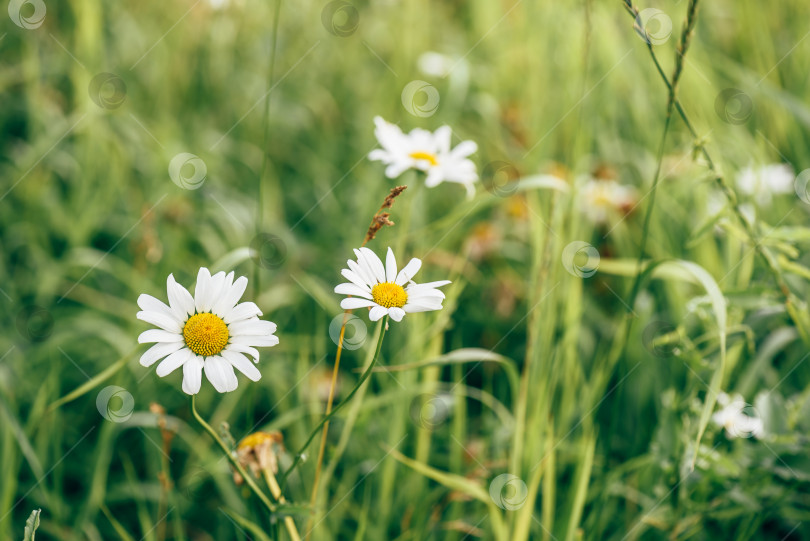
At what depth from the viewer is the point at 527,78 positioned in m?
2.00

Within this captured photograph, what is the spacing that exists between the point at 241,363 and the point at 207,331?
0.05 m

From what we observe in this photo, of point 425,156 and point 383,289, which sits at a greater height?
point 425,156

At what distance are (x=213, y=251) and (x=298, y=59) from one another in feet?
3.25
